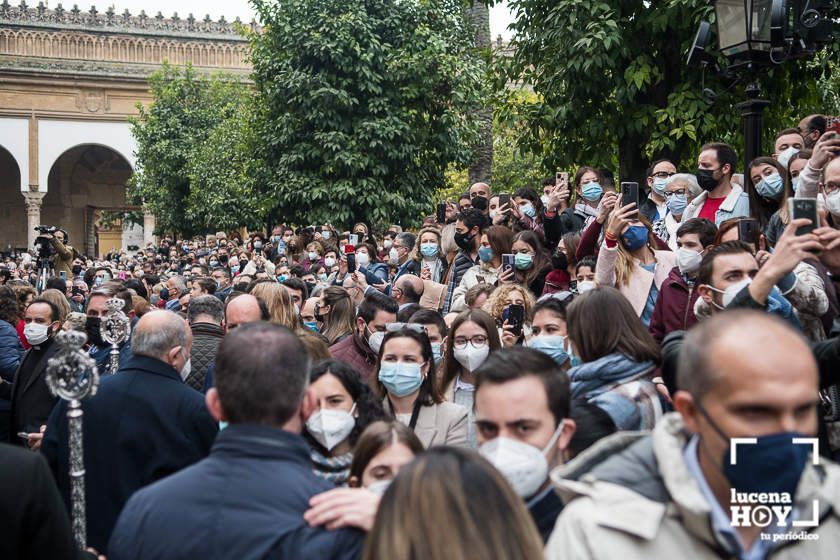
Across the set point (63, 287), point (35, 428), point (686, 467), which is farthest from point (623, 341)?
point (63, 287)

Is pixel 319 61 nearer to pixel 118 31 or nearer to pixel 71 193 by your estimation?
pixel 118 31

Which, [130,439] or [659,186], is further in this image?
[659,186]

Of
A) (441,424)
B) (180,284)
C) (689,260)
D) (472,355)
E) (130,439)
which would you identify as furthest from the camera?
(180,284)

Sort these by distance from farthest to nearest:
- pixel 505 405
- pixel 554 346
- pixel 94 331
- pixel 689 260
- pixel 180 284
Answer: pixel 180 284, pixel 94 331, pixel 689 260, pixel 554 346, pixel 505 405

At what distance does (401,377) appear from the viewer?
5375mm

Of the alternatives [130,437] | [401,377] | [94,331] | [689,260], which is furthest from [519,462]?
[94,331]

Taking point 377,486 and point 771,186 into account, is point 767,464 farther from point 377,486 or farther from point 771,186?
point 771,186

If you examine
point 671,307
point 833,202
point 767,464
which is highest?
point 833,202

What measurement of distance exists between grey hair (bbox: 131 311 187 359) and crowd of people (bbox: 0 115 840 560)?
0.6 inches

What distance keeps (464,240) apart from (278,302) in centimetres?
251

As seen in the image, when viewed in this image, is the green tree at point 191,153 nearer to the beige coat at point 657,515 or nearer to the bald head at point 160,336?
the bald head at point 160,336

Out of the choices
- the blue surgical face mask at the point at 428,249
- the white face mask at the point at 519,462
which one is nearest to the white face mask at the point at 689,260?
the white face mask at the point at 519,462

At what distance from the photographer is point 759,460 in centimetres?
229

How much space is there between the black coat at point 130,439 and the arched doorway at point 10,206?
152 feet
